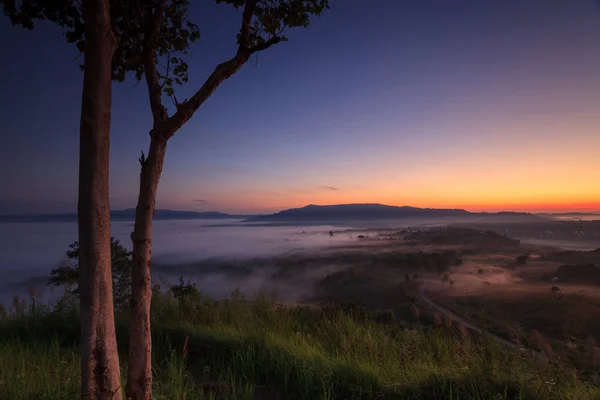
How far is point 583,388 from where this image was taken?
13.0 feet

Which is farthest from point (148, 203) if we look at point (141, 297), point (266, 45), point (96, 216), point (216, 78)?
point (266, 45)

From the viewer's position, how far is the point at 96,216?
111 inches

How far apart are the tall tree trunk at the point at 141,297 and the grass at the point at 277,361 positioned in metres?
0.39

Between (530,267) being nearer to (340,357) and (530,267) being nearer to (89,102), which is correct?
(340,357)

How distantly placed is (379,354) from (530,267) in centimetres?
3810

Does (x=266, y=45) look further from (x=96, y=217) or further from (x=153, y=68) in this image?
(x=96, y=217)

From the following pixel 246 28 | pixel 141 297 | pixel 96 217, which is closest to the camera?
pixel 96 217

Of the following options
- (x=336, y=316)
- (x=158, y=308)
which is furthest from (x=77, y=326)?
(x=336, y=316)

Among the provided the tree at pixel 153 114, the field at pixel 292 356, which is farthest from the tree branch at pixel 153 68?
the field at pixel 292 356

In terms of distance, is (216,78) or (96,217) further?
(216,78)

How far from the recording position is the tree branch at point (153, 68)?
3.56 m

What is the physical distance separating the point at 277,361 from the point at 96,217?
3360 mm

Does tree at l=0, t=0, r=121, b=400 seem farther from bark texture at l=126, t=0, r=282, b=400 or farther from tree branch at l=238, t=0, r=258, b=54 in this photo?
tree branch at l=238, t=0, r=258, b=54

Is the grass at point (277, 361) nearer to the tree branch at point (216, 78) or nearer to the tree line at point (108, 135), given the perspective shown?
the tree line at point (108, 135)
